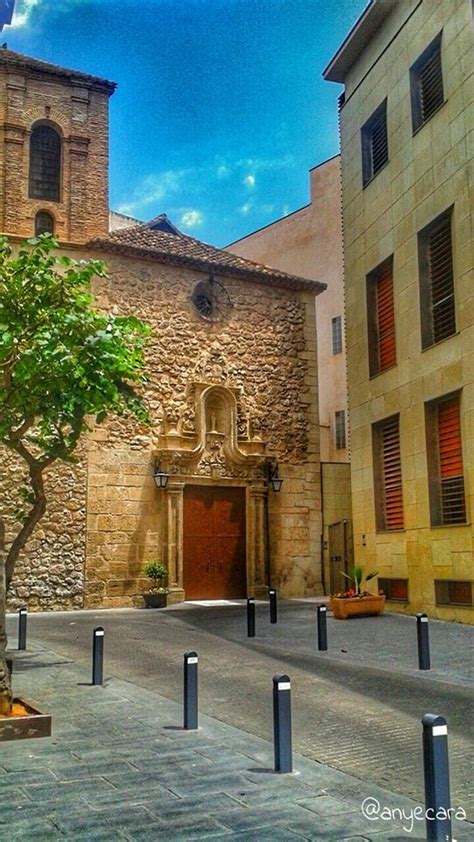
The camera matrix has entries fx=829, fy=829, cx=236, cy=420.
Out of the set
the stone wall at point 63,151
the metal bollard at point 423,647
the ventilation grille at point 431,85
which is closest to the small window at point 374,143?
the ventilation grille at point 431,85

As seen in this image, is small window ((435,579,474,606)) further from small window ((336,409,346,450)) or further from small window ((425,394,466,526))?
small window ((336,409,346,450))

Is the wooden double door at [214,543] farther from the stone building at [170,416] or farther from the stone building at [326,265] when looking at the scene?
the stone building at [326,265]

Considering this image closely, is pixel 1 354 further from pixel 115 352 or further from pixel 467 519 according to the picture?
pixel 467 519

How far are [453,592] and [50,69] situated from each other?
1768cm

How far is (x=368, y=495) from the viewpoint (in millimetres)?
19719

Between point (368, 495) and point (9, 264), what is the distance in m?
11.8

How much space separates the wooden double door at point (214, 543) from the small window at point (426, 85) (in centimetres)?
1086

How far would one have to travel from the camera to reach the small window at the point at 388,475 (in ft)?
61.8

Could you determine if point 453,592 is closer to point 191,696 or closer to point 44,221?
point 191,696

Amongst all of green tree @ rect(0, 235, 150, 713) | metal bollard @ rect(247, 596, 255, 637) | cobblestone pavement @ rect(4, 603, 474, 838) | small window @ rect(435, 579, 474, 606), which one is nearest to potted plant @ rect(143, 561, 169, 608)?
cobblestone pavement @ rect(4, 603, 474, 838)

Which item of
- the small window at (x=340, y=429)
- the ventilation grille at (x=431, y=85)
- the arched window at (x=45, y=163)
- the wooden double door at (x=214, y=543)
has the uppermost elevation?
the arched window at (x=45, y=163)

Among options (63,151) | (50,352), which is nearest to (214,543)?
(63,151)

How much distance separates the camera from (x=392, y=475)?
19.1 m

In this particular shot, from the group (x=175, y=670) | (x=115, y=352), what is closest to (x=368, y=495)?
(x=175, y=670)
